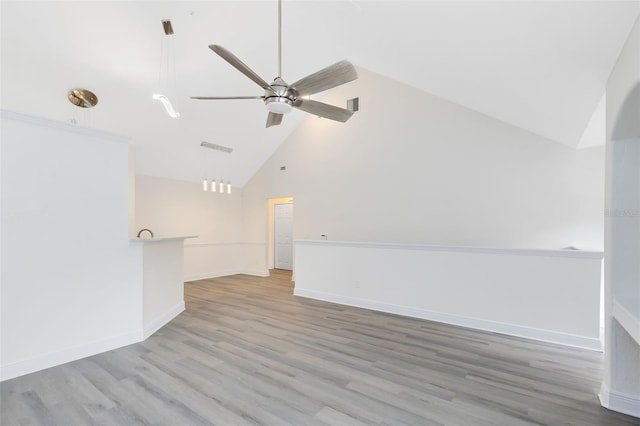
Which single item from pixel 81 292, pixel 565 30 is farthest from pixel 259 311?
pixel 565 30

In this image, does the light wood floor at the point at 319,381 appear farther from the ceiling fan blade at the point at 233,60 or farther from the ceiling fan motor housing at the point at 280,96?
the ceiling fan blade at the point at 233,60

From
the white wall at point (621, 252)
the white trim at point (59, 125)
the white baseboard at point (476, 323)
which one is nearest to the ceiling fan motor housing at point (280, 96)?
the white trim at point (59, 125)

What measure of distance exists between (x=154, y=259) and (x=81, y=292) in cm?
83

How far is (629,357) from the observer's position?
82.3 inches

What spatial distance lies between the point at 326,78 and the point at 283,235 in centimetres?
703

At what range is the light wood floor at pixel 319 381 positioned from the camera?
1.99m

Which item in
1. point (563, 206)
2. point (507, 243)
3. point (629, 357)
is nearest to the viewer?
point (629, 357)

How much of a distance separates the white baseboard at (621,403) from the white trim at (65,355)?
14.5 feet

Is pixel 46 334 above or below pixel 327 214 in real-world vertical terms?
below

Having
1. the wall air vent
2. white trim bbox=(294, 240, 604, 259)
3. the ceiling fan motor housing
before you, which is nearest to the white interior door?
the wall air vent

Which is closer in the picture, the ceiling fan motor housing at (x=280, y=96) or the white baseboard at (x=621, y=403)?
the white baseboard at (x=621, y=403)

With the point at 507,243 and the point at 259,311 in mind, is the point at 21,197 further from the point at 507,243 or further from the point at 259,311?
the point at 507,243

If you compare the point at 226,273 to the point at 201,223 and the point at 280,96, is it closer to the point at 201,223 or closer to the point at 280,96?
the point at 201,223

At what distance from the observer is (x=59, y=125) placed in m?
2.79
